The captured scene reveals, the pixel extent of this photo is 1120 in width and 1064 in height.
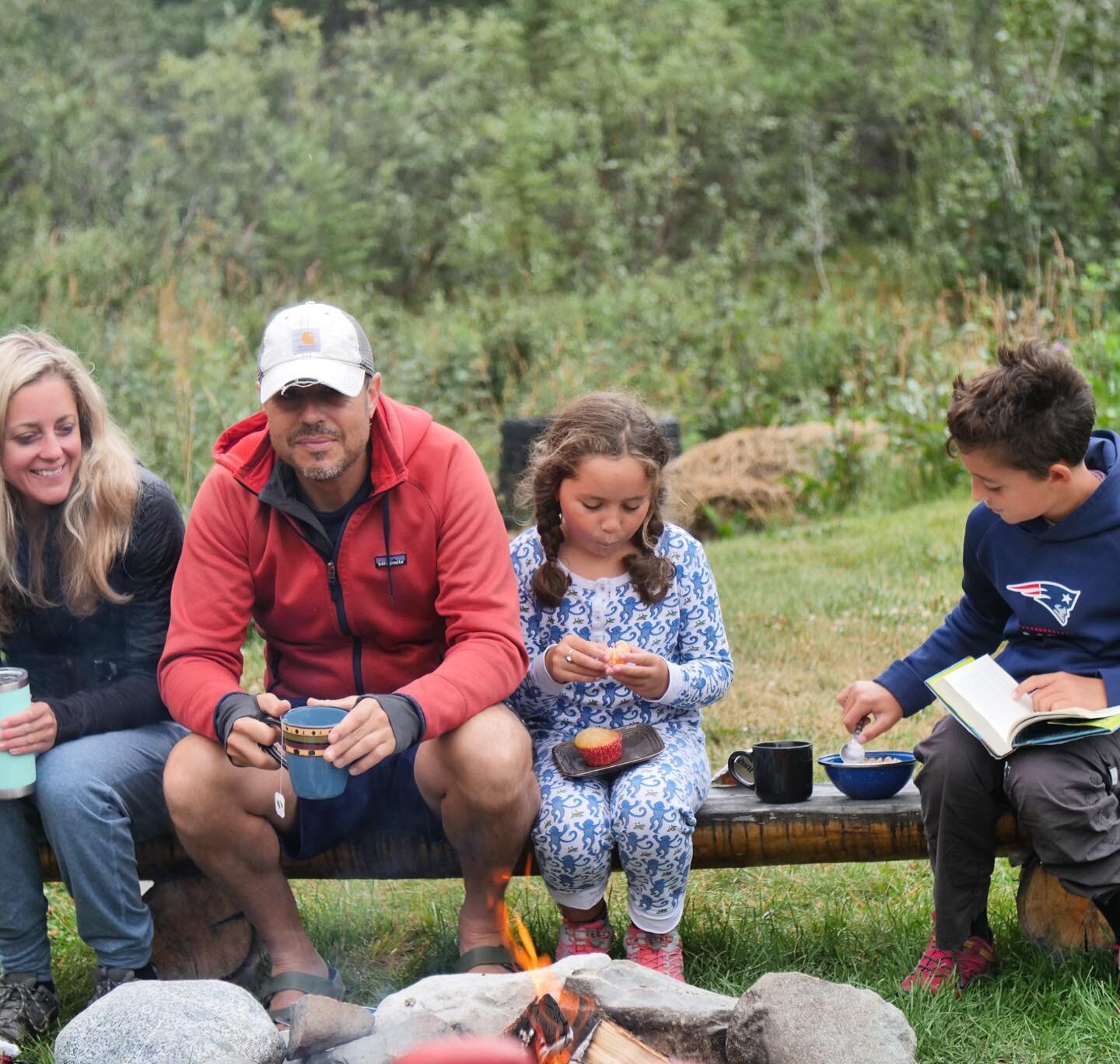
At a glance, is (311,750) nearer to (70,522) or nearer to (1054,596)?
(70,522)

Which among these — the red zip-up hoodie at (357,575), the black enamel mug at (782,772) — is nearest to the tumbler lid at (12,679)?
the red zip-up hoodie at (357,575)

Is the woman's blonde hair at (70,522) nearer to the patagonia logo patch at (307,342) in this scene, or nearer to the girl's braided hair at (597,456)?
the patagonia logo patch at (307,342)

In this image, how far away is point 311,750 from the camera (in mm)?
2900

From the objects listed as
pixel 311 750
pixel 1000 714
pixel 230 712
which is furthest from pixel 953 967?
pixel 230 712

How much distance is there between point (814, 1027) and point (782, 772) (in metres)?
0.88

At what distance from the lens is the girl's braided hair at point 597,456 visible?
11.2 ft

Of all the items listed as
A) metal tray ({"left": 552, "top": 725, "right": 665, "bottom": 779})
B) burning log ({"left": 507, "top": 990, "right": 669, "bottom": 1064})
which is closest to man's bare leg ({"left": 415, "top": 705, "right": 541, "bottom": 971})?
metal tray ({"left": 552, "top": 725, "right": 665, "bottom": 779})

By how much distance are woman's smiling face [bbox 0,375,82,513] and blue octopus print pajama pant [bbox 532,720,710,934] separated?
1412mm

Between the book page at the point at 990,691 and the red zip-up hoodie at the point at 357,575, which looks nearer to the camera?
the book page at the point at 990,691

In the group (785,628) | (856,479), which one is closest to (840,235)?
(856,479)

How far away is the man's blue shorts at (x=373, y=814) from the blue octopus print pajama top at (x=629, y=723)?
1.00ft

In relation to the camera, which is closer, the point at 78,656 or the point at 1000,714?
the point at 1000,714

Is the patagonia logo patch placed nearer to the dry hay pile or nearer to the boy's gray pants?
the boy's gray pants

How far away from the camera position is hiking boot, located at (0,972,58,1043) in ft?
10.2
